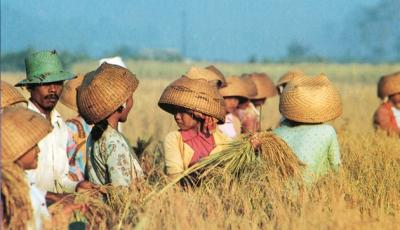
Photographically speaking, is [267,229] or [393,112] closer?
[267,229]

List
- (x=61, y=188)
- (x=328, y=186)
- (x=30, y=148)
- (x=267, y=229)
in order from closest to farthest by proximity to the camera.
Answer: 1. (x=30, y=148)
2. (x=267, y=229)
3. (x=328, y=186)
4. (x=61, y=188)

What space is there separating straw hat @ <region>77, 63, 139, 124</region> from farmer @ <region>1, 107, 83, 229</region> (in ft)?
2.57

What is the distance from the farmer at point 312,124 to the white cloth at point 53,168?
1.61 metres

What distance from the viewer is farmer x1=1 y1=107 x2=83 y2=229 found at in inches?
169

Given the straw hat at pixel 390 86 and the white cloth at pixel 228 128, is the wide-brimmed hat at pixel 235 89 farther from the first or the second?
A: the straw hat at pixel 390 86

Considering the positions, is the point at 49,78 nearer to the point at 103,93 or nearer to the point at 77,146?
the point at 77,146

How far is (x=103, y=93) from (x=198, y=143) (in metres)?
1.01

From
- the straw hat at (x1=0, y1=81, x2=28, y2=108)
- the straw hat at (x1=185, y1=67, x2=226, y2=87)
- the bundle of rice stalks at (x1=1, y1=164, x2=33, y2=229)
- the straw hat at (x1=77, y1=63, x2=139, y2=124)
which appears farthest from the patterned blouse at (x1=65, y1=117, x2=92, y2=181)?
the bundle of rice stalks at (x1=1, y1=164, x2=33, y2=229)

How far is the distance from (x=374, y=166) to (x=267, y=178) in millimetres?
1442

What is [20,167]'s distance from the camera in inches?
177

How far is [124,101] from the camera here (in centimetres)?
543

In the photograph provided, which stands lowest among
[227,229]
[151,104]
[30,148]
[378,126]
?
[151,104]

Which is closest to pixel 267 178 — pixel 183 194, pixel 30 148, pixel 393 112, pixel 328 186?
pixel 328 186

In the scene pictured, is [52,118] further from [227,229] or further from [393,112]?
[393,112]
